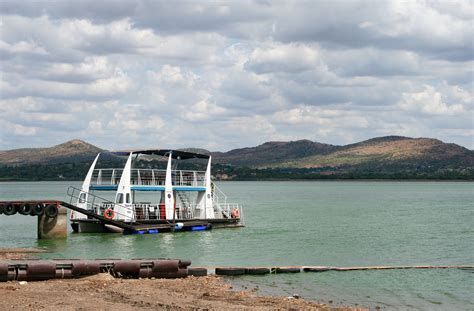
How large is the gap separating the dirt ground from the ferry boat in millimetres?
22382

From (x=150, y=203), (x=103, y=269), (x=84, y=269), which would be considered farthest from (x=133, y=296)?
(x=150, y=203)

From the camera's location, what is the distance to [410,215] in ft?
259

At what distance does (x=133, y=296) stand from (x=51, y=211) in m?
23.9

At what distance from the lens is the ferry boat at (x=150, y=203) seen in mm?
48656

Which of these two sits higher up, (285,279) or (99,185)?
(99,185)

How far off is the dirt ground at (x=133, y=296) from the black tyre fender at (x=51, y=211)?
20.3 m

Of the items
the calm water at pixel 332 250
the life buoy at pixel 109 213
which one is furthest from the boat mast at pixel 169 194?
the life buoy at pixel 109 213

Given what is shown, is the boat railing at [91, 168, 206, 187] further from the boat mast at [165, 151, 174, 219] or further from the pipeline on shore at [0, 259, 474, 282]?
the pipeline on shore at [0, 259, 474, 282]

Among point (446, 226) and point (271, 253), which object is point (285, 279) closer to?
point (271, 253)

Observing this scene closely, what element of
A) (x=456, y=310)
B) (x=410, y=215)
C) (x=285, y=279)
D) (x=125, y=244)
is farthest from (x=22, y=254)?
(x=410, y=215)

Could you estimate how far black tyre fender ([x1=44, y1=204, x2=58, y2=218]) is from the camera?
45281 mm

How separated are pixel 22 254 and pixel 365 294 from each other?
57.2 ft

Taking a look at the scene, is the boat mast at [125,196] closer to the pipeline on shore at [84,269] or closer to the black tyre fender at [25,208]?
the black tyre fender at [25,208]

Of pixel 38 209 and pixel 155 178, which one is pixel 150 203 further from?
pixel 38 209
